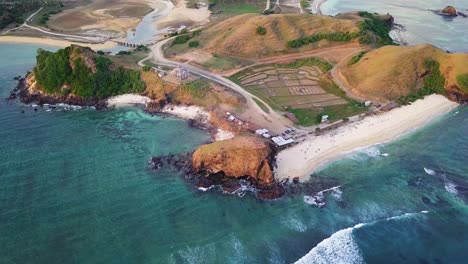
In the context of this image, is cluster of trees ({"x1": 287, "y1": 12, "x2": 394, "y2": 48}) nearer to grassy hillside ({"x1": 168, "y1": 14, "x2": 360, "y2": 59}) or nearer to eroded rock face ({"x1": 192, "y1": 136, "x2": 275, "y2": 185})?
grassy hillside ({"x1": 168, "y1": 14, "x2": 360, "y2": 59})

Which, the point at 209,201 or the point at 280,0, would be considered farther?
the point at 280,0

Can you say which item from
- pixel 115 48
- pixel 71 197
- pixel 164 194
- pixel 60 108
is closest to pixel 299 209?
pixel 164 194

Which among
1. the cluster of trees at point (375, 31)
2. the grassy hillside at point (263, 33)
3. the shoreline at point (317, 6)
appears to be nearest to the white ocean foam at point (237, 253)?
the grassy hillside at point (263, 33)

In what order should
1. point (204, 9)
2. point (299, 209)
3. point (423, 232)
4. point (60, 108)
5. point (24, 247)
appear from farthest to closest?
1. point (204, 9)
2. point (60, 108)
3. point (299, 209)
4. point (423, 232)
5. point (24, 247)

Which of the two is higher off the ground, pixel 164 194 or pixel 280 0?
pixel 280 0

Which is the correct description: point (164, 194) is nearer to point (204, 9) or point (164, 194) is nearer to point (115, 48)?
point (115, 48)

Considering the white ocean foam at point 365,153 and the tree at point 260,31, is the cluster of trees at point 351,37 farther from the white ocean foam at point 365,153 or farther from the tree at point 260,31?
the white ocean foam at point 365,153

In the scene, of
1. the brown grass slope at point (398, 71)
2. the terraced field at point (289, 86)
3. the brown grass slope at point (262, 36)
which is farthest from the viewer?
the brown grass slope at point (262, 36)
